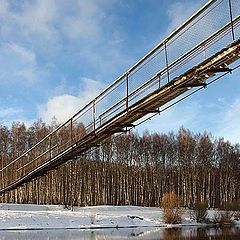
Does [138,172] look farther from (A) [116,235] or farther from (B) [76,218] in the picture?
(A) [116,235]

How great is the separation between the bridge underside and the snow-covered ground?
21294 mm

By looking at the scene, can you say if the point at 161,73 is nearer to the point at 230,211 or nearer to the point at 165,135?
the point at 230,211

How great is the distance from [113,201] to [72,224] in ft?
61.0

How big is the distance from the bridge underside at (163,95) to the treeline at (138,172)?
3596 cm

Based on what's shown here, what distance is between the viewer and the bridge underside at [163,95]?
11487 millimetres

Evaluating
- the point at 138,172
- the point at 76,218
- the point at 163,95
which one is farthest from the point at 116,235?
the point at 138,172

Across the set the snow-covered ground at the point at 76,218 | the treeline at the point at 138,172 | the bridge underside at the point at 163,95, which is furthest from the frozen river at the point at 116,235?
the treeline at the point at 138,172

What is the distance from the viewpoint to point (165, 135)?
2926 inches

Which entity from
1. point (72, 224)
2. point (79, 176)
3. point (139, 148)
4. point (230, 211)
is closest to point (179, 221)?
point (230, 211)

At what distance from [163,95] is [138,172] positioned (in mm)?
52041

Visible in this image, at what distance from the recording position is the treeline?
57.2m

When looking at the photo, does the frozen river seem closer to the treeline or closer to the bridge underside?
the bridge underside

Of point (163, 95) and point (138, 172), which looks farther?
point (138, 172)

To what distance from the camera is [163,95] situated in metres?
13.8
